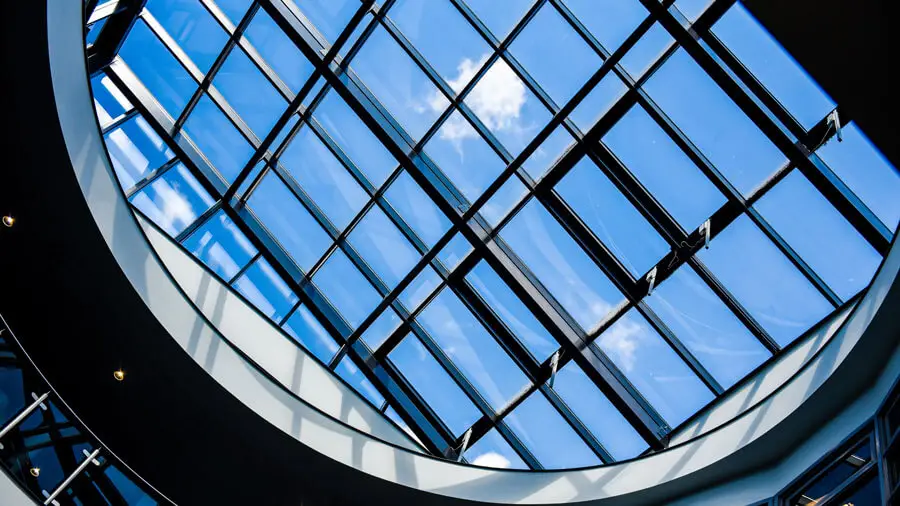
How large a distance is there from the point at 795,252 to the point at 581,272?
3.27 metres

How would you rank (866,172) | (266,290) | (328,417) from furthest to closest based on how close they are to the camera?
Result: (266,290)
(328,417)
(866,172)

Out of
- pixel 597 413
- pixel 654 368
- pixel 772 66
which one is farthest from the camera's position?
pixel 597 413

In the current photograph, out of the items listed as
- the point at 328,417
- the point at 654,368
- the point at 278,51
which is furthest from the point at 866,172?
the point at 278,51

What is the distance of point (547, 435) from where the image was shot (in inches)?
554

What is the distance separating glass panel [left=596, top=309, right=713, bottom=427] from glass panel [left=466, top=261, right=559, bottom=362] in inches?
39.4

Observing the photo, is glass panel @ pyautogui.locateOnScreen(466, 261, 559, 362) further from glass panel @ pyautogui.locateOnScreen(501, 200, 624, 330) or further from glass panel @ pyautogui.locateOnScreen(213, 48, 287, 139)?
glass panel @ pyautogui.locateOnScreen(213, 48, 287, 139)

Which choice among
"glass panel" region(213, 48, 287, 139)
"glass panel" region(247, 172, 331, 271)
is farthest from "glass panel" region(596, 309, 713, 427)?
"glass panel" region(213, 48, 287, 139)

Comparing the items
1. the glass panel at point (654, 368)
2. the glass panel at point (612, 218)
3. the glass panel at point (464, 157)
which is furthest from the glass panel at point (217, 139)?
the glass panel at point (654, 368)

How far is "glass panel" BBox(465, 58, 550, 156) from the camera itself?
12391 mm

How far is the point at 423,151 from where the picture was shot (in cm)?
1341

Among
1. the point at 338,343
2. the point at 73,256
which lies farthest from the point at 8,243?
the point at 338,343

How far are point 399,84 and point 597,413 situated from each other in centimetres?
661

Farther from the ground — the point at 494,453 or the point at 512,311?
the point at 512,311

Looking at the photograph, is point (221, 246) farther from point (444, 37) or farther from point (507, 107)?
point (507, 107)
